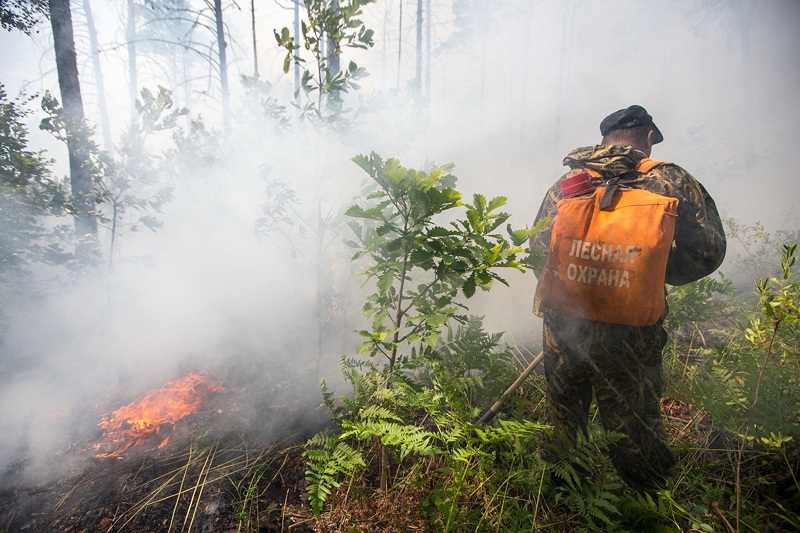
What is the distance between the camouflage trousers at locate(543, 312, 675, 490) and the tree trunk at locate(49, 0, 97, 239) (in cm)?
541

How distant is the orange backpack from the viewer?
1.33 metres

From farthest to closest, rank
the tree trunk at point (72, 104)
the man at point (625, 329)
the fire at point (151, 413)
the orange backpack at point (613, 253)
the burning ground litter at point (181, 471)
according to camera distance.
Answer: the tree trunk at point (72, 104)
the fire at point (151, 413)
the burning ground litter at point (181, 471)
the man at point (625, 329)
the orange backpack at point (613, 253)

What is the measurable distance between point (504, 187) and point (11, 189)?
1097 cm

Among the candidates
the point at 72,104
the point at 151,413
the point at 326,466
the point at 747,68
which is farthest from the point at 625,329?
the point at 747,68

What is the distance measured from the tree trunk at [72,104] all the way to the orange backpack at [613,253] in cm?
530

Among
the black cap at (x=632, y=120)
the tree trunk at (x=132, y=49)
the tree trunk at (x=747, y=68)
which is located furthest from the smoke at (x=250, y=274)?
the tree trunk at (x=132, y=49)

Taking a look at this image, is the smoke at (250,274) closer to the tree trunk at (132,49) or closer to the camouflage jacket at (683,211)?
the camouflage jacket at (683,211)

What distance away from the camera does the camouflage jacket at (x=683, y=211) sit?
1412 mm

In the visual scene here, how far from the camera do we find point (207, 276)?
602 centimetres

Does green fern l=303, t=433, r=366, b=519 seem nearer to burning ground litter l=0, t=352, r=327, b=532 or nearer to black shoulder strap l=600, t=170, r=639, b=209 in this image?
burning ground litter l=0, t=352, r=327, b=532

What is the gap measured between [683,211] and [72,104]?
6955 millimetres

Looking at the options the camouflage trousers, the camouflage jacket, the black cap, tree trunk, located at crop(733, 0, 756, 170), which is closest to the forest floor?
the camouflage trousers

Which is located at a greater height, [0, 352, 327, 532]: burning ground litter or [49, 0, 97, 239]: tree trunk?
[49, 0, 97, 239]: tree trunk

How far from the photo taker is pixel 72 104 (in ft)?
14.4
